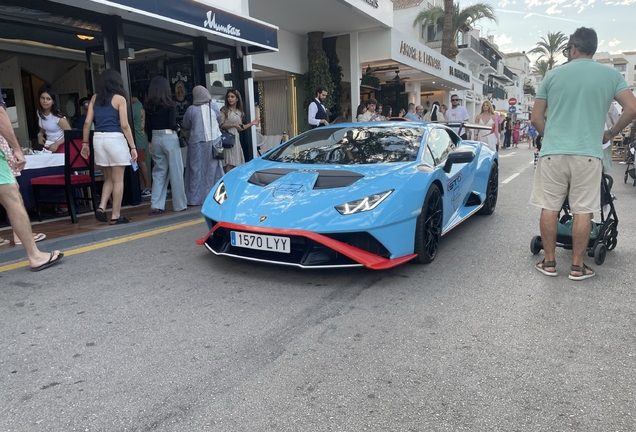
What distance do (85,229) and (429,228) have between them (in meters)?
3.72

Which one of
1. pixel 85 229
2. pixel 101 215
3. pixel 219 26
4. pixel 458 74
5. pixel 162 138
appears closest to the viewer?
pixel 85 229

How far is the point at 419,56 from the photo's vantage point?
18.1 meters

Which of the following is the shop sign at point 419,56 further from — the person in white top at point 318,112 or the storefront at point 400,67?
the person in white top at point 318,112

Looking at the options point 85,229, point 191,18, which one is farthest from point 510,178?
point 85,229

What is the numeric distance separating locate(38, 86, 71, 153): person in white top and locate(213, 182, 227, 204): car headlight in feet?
12.8

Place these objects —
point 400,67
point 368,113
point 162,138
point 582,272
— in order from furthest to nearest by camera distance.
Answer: point 400,67 < point 368,113 < point 162,138 < point 582,272

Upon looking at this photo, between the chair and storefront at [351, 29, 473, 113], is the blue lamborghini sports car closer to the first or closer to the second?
the chair

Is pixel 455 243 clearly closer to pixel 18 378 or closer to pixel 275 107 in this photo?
pixel 18 378

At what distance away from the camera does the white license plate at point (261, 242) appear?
3449 millimetres

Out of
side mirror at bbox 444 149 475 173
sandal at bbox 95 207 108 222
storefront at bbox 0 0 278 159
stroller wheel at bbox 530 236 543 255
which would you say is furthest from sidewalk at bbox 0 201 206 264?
stroller wheel at bbox 530 236 543 255

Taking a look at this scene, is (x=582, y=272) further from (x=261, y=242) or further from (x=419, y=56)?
(x=419, y=56)

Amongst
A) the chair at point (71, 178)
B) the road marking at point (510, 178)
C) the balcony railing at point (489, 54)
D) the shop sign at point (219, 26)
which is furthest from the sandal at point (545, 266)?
the balcony railing at point (489, 54)

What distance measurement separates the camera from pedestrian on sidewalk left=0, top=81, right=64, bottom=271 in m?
3.88

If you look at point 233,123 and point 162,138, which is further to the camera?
point 233,123
